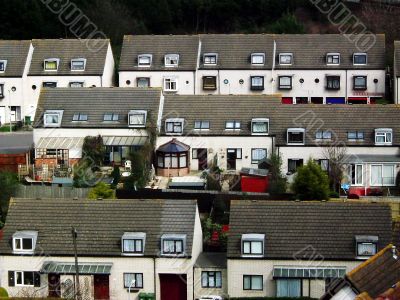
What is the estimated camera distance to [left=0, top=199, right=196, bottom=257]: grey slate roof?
5866cm

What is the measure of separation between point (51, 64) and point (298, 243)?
32.6 metres

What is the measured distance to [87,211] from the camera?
6006cm

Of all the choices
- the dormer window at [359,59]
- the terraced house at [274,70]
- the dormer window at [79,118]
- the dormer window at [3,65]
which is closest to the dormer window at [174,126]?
the dormer window at [79,118]

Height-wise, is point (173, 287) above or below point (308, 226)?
below

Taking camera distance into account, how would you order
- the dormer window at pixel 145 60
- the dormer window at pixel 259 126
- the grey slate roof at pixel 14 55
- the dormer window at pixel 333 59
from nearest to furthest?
the dormer window at pixel 259 126, the grey slate roof at pixel 14 55, the dormer window at pixel 333 59, the dormer window at pixel 145 60

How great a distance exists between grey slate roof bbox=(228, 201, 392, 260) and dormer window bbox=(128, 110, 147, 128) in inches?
642

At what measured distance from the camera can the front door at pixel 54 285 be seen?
57.8 meters

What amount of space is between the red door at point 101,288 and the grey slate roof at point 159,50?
1158 inches

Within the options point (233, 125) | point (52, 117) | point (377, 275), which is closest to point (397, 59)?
point (233, 125)

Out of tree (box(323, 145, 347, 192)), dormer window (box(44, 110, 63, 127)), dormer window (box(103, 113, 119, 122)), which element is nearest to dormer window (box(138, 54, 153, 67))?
dormer window (box(103, 113, 119, 122))

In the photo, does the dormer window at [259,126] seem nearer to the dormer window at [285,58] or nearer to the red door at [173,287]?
the dormer window at [285,58]

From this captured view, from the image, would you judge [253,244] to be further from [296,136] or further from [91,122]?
[91,122]

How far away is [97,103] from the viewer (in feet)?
249

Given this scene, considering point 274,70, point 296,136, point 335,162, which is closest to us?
point 335,162
